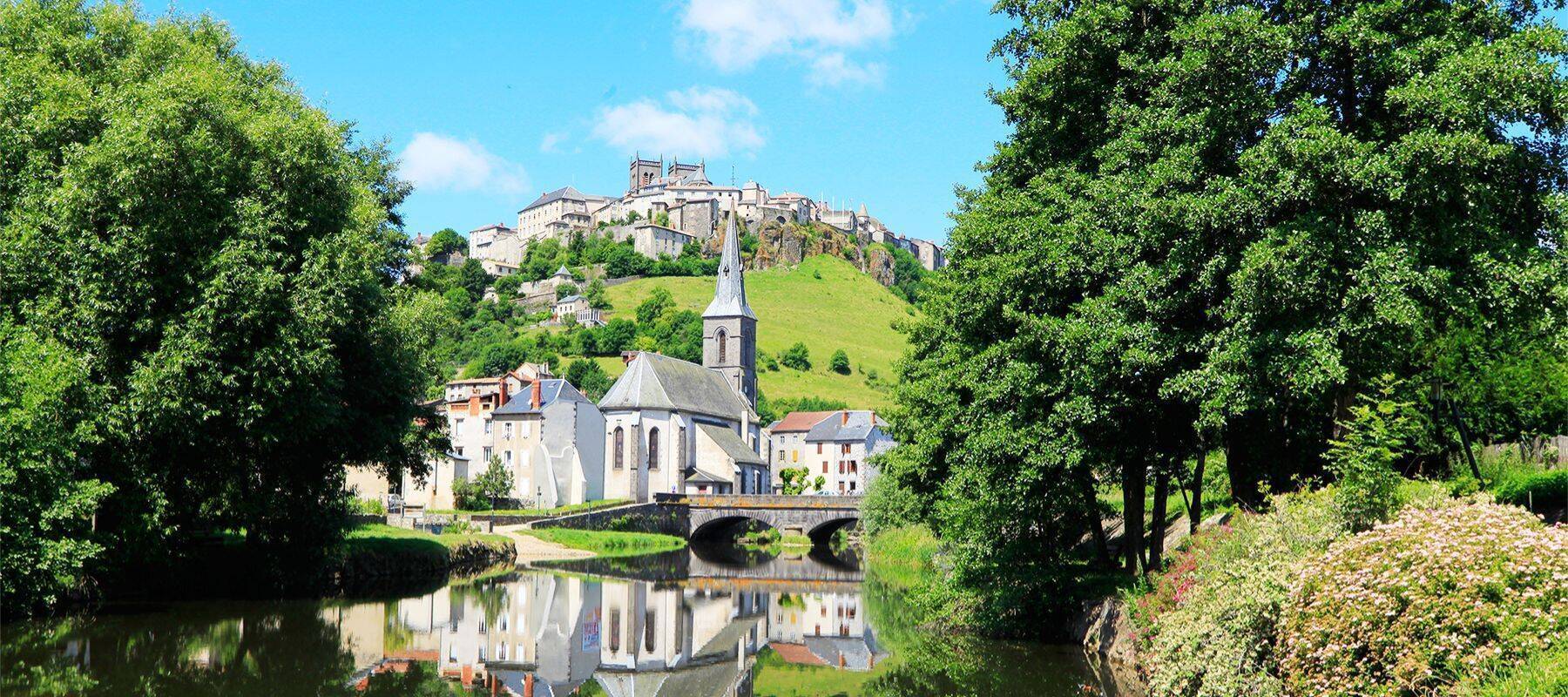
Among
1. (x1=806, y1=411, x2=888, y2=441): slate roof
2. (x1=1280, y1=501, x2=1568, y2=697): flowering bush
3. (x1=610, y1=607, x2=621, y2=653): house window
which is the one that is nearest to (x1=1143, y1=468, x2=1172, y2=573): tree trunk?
(x1=1280, y1=501, x2=1568, y2=697): flowering bush

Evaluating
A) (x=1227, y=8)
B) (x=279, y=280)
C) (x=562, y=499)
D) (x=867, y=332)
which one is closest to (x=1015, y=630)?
(x=1227, y=8)

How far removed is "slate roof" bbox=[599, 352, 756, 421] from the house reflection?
44423 mm

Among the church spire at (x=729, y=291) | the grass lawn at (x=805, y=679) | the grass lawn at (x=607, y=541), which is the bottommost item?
the grass lawn at (x=607, y=541)

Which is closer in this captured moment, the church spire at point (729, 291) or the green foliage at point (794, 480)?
the church spire at point (729, 291)

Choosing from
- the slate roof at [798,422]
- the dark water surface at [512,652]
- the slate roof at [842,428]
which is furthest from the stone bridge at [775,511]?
the slate roof at [798,422]

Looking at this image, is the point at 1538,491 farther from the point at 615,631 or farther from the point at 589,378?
the point at 589,378

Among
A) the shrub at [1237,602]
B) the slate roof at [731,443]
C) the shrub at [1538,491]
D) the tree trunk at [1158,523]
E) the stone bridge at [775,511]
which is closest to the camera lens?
the shrub at [1237,602]

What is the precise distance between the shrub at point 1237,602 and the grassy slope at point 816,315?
114527 mm

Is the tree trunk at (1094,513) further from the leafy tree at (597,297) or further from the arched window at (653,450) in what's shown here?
the leafy tree at (597,297)

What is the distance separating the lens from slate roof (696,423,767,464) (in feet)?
275

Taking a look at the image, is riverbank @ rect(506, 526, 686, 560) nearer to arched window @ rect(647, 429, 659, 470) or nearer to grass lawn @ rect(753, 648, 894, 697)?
arched window @ rect(647, 429, 659, 470)

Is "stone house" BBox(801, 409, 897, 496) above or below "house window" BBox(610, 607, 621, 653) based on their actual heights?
above

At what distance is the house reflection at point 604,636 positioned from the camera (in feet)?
59.9

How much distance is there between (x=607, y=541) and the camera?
59062 millimetres
